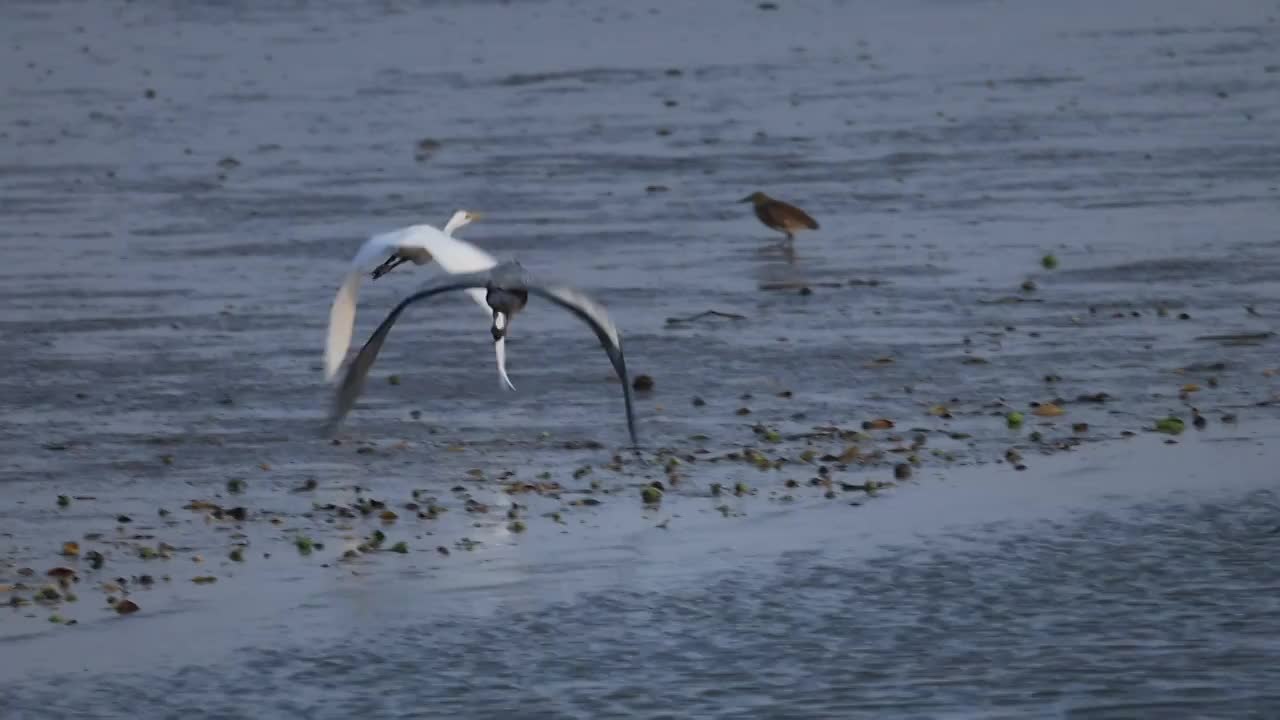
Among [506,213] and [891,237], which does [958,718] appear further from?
[506,213]

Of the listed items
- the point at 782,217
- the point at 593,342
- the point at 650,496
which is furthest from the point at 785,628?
the point at 782,217

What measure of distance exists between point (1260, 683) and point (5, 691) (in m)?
3.93

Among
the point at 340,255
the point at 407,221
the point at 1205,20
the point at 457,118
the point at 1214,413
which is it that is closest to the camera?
the point at 1214,413

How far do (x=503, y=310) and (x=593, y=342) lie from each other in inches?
145

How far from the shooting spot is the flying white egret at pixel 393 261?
10992 mm

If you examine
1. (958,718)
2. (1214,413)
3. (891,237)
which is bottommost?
(958,718)

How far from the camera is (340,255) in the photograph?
57.8 ft

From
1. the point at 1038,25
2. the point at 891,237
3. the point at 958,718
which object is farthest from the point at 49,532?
the point at 1038,25

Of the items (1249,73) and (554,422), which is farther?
(1249,73)

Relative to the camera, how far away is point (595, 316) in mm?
10305

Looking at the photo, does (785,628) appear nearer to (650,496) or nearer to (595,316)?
(595,316)

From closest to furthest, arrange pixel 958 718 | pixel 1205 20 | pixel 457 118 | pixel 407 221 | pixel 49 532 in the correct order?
pixel 958 718
pixel 49 532
pixel 407 221
pixel 457 118
pixel 1205 20

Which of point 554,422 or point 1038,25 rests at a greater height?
point 1038,25

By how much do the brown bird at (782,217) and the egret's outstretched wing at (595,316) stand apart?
275 inches
